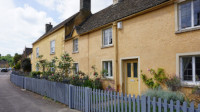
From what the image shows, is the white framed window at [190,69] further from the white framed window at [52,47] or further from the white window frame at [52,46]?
the white framed window at [52,47]

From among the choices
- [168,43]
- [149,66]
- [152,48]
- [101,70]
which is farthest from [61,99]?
[168,43]

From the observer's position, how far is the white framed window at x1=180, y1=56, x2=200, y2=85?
20.1 feet

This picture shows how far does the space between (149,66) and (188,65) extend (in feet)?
6.31

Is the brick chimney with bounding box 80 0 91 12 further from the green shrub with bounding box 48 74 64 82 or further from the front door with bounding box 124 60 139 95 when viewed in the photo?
the green shrub with bounding box 48 74 64 82

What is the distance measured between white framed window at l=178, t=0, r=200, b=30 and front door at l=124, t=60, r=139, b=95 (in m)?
3.38

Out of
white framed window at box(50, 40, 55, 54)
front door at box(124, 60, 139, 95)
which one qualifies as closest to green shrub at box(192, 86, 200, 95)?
front door at box(124, 60, 139, 95)

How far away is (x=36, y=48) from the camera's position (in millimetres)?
27188

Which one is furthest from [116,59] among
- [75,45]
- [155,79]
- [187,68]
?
[75,45]

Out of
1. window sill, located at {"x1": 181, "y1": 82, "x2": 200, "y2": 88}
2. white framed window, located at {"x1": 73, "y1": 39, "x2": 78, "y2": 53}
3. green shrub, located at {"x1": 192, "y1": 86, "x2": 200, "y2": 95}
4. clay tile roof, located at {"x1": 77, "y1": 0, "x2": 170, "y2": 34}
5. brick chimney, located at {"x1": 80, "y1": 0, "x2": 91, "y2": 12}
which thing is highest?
brick chimney, located at {"x1": 80, "y1": 0, "x2": 91, "y2": 12}

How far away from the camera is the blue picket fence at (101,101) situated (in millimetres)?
3900

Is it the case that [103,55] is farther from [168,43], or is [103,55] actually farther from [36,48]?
[36,48]

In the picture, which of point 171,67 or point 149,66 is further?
point 149,66

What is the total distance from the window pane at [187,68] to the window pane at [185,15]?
157 cm

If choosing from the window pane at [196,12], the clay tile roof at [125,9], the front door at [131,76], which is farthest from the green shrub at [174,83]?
the clay tile roof at [125,9]
